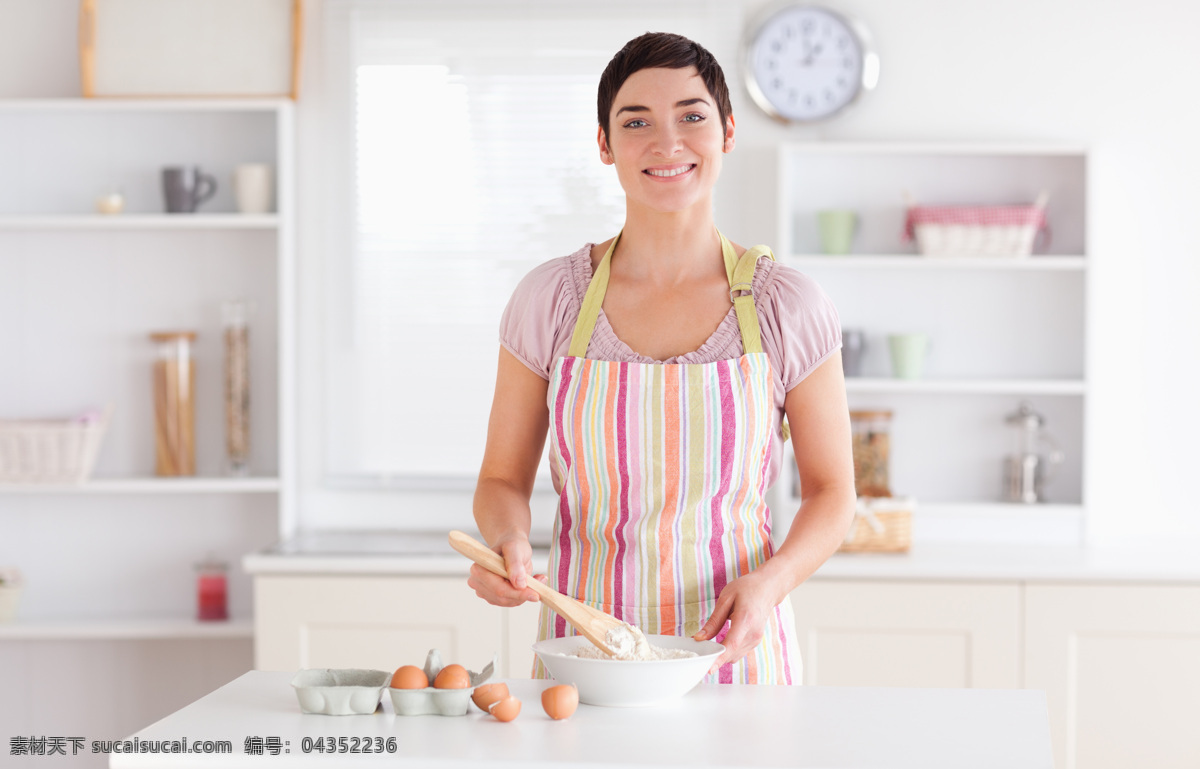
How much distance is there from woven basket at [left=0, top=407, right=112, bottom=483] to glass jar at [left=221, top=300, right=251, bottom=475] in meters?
0.37

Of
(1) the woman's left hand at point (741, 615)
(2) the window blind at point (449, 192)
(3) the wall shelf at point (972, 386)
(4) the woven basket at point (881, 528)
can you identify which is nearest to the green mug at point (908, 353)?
(3) the wall shelf at point (972, 386)

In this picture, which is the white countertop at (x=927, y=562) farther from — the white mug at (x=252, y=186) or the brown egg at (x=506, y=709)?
the brown egg at (x=506, y=709)

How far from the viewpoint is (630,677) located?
121 centimetres

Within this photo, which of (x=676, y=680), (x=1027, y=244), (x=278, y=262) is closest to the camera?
(x=676, y=680)

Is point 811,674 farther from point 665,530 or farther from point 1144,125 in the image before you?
point 1144,125

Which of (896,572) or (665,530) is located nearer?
(665,530)

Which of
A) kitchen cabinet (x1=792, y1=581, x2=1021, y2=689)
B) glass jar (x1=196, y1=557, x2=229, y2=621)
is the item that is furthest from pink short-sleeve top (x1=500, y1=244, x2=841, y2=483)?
glass jar (x1=196, y1=557, x2=229, y2=621)

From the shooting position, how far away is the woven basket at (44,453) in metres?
3.07

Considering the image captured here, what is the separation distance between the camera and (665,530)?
1.53 m

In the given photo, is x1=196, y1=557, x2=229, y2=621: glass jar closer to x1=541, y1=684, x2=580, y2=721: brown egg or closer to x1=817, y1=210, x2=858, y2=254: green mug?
x1=817, y1=210, x2=858, y2=254: green mug

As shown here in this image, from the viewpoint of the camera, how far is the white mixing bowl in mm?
1204

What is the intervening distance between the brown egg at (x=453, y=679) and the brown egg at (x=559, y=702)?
0.09 m

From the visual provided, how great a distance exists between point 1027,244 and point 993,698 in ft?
6.51

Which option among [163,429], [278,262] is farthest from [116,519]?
[278,262]
